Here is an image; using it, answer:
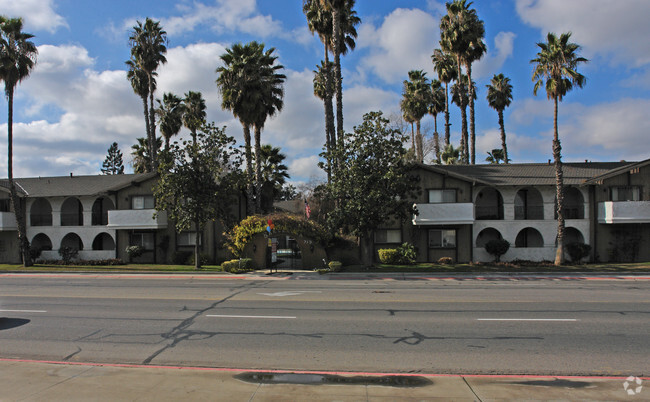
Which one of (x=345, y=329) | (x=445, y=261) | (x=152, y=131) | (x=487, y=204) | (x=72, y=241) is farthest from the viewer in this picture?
(x=152, y=131)

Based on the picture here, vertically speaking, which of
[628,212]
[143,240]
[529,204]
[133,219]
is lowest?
[143,240]

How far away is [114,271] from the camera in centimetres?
2627

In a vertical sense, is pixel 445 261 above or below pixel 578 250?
below

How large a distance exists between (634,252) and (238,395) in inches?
1258

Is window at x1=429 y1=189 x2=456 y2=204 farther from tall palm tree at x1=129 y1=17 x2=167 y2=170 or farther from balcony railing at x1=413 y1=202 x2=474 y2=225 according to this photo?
tall palm tree at x1=129 y1=17 x2=167 y2=170

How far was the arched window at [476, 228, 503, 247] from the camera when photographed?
30.9 m

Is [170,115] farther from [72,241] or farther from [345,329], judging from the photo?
[345,329]

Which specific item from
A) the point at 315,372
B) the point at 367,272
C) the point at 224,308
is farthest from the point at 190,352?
the point at 367,272

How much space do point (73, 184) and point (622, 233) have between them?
Answer: 41.6m

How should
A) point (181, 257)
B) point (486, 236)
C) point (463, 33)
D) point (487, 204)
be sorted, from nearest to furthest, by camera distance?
point (181, 257) < point (486, 236) < point (487, 204) < point (463, 33)

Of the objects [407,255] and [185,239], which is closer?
[407,255]

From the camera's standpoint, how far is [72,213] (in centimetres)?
3478

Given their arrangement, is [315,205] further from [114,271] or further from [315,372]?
[315,372]

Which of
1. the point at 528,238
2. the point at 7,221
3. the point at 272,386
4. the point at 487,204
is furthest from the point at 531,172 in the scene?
the point at 7,221
